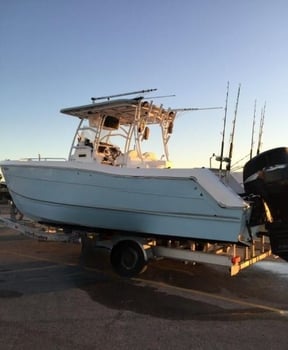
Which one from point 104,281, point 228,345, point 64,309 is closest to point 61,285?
point 104,281

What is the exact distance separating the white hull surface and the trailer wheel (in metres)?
0.29

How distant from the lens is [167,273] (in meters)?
8.40

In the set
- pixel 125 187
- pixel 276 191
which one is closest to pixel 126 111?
pixel 125 187

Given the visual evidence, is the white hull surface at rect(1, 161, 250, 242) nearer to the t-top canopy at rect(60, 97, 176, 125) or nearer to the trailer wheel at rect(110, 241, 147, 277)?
the trailer wheel at rect(110, 241, 147, 277)

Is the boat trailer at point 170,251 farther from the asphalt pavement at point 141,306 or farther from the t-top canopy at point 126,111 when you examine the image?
the t-top canopy at point 126,111

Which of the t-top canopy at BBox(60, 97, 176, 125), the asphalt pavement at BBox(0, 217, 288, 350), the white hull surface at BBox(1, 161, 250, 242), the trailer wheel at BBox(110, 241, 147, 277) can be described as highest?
the t-top canopy at BBox(60, 97, 176, 125)

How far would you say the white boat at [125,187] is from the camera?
702cm

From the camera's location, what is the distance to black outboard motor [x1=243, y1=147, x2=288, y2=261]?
662 centimetres

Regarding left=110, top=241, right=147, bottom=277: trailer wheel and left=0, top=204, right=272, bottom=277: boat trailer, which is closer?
left=0, top=204, right=272, bottom=277: boat trailer

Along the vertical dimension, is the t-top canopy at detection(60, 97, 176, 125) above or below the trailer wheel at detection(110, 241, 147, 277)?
above

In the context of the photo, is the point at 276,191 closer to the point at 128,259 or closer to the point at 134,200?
the point at 134,200

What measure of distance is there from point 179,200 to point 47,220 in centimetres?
Result: 332

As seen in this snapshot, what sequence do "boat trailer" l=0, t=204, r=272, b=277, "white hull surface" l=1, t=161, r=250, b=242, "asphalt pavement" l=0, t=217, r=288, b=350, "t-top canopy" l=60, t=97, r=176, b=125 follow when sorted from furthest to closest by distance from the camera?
"t-top canopy" l=60, t=97, r=176, b=125 → "boat trailer" l=0, t=204, r=272, b=277 → "white hull surface" l=1, t=161, r=250, b=242 → "asphalt pavement" l=0, t=217, r=288, b=350

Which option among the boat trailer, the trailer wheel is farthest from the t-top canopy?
the trailer wheel
